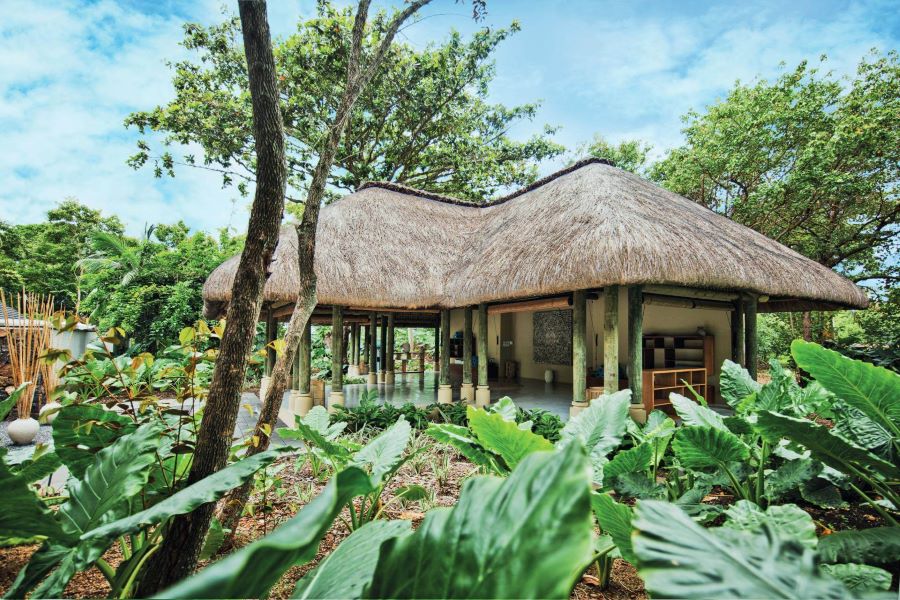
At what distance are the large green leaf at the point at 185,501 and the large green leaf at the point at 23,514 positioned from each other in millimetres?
232

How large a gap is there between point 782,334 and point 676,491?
43.8 feet

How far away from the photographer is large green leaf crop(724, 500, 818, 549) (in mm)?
948

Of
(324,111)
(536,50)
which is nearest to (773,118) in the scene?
(536,50)

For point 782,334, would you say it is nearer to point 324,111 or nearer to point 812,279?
point 812,279

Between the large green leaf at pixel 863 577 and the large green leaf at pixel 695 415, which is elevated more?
the large green leaf at pixel 695 415

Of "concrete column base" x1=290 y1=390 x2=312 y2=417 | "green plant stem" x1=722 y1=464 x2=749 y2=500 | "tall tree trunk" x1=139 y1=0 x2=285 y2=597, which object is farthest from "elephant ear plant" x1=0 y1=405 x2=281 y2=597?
"concrete column base" x1=290 y1=390 x2=312 y2=417

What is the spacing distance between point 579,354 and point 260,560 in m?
4.96

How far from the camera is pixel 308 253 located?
1975 millimetres

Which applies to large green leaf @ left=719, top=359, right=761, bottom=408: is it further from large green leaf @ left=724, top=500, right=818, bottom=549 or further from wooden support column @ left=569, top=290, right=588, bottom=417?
wooden support column @ left=569, top=290, right=588, bottom=417

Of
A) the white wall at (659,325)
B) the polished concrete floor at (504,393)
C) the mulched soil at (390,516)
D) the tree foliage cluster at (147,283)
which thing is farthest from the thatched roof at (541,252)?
the tree foliage cluster at (147,283)

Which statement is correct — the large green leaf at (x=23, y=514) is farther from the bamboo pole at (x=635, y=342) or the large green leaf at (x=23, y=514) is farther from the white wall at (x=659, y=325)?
the white wall at (x=659, y=325)

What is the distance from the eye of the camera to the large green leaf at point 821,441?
1189mm

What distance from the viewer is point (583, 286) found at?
443 cm

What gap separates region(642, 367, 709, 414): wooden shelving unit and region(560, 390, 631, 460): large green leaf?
3.40 meters
